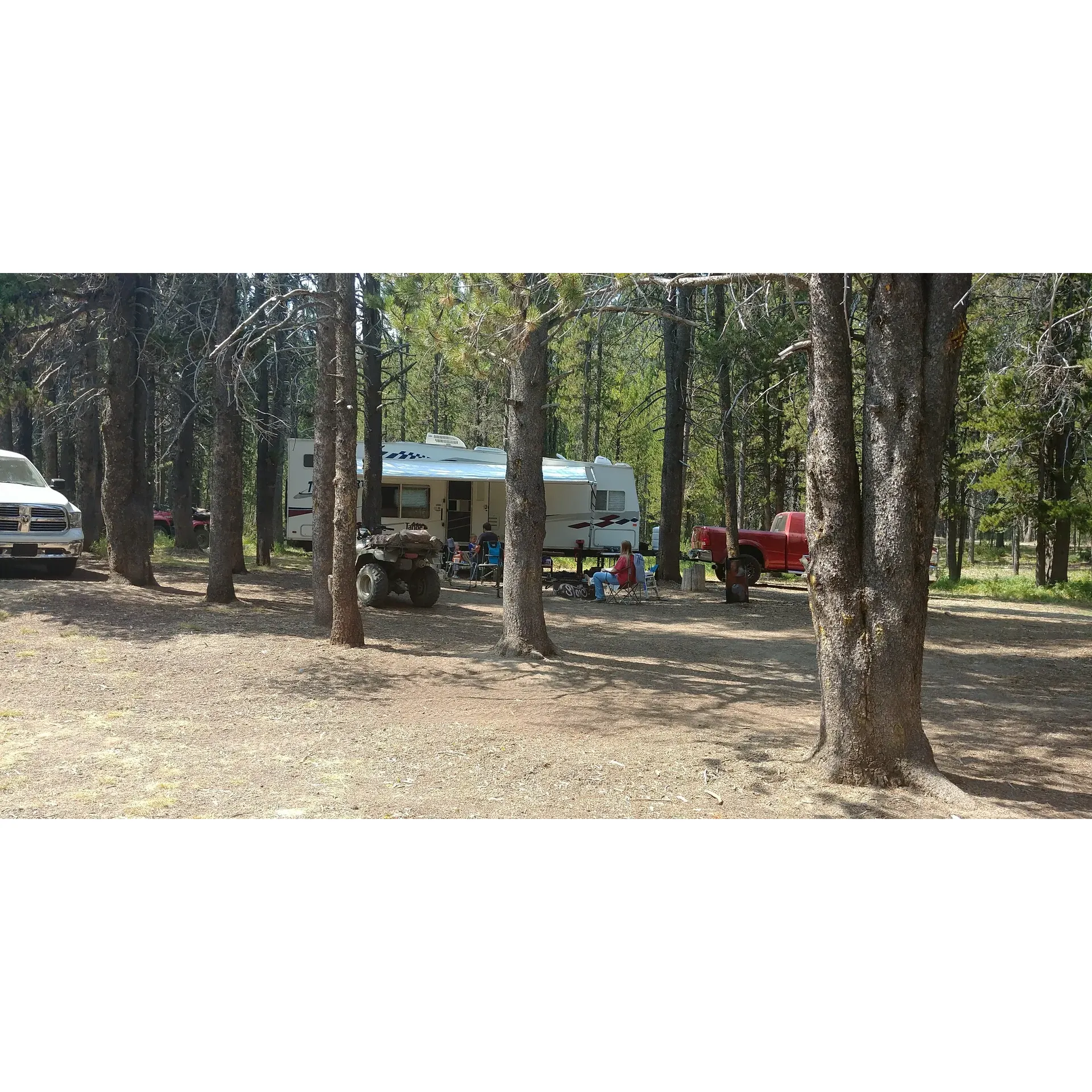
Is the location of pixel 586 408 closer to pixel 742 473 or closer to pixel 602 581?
pixel 742 473

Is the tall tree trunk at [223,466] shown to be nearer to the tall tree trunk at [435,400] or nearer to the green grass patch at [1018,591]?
the green grass patch at [1018,591]

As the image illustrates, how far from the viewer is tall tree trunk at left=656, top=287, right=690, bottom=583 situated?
18562 millimetres

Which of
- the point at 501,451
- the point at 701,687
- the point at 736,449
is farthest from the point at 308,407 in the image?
the point at 701,687

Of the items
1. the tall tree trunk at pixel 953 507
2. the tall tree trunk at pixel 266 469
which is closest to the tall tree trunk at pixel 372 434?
the tall tree trunk at pixel 266 469

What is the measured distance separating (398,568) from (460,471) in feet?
25.5

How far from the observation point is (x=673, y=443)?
18.7 meters

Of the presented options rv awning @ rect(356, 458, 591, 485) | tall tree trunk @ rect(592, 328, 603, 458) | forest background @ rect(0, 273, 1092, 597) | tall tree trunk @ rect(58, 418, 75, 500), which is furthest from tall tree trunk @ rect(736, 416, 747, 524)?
tall tree trunk @ rect(58, 418, 75, 500)

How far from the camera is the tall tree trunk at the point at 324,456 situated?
992 centimetres

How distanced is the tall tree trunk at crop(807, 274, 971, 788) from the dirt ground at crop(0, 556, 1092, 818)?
376 millimetres

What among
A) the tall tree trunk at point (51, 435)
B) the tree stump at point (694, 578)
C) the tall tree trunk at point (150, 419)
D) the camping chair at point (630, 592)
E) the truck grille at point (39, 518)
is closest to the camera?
the truck grille at point (39, 518)

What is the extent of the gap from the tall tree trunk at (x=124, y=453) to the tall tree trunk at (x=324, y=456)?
331 centimetres

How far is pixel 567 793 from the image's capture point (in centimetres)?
536

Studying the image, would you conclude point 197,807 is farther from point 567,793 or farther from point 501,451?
point 501,451

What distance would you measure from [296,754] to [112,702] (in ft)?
6.20
